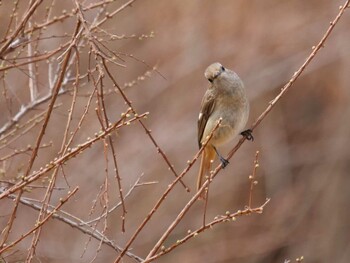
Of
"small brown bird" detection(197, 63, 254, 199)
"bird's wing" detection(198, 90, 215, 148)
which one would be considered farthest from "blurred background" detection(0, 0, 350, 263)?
"small brown bird" detection(197, 63, 254, 199)

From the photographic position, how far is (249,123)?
9.76 m

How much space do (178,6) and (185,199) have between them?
2268 millimetres

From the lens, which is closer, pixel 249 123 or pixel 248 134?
pixel 248 134

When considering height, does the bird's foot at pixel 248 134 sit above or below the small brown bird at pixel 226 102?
below

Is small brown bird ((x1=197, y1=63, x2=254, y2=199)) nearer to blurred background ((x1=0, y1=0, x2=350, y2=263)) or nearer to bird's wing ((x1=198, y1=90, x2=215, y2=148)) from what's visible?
bird's wing ((x1=198, y1=90, x2=215, y2=148))

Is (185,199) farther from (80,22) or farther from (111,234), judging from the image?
(80,22)

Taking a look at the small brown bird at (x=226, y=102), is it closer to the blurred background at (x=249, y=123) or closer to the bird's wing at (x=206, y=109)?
the bird's wing at (x=206, y=109)

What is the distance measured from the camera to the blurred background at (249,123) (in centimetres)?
980

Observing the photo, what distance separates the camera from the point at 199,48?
32.9ft

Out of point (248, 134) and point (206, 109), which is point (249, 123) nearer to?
point (206, 109)

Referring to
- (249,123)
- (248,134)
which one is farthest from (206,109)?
(249,123)

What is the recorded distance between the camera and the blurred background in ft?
32.2

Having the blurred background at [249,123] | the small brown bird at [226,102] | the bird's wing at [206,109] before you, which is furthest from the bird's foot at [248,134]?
the blurred background at [249,123]

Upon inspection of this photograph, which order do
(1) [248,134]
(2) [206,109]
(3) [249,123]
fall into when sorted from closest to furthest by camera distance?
(1) [248,134] → (2) [206,109] → (3) [249,123]
